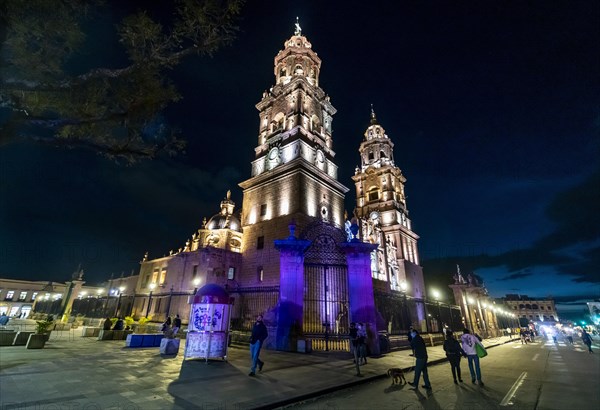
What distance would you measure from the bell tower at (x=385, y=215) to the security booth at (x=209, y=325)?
90.9ft

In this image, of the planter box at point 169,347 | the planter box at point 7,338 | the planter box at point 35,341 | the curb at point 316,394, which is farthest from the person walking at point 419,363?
the planter box at point 7,338

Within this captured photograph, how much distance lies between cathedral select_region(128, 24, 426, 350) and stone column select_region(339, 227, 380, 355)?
0.05m

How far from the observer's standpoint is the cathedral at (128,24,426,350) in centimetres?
1284

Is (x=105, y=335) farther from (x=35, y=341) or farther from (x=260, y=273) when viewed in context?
(x=260, y=273)

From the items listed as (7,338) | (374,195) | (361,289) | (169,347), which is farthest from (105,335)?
(374,195)

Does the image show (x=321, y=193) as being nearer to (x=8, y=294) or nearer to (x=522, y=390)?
(x=522, y=390)

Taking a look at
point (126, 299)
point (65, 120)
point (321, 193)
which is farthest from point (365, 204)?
point (65, 120)

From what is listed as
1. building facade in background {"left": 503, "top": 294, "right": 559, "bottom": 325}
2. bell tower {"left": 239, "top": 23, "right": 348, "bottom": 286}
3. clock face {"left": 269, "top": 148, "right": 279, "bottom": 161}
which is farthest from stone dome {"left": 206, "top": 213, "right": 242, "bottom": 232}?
building facade in background {"left": 503, "top": 294, "right": 559, "bottom": 325}

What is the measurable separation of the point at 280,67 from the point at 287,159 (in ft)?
59.0

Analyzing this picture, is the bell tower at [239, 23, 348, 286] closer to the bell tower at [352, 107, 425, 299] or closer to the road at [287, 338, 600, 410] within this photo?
the bell tower at [352, 107, 425, 299]

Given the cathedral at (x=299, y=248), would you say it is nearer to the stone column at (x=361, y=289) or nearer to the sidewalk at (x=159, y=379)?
the stone column at (x=361, y=289)

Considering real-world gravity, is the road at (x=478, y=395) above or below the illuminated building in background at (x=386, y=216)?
below

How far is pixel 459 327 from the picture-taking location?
2292cm

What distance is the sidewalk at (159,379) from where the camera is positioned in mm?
5184
